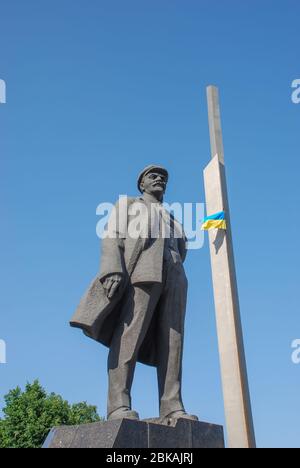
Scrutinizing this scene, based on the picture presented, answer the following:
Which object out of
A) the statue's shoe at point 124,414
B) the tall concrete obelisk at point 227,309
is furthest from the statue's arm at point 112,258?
the tall concrete obelisk at point 227,309

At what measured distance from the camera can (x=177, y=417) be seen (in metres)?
5.25

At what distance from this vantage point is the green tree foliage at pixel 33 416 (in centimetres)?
2389

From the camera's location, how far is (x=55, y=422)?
25078 mm

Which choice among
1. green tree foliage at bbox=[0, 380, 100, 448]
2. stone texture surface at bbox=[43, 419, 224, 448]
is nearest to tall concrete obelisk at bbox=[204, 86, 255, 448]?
stone texture surface at bbox=[43, 419, 224, 448]

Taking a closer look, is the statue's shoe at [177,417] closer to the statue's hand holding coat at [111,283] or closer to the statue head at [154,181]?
the statue's hand holding coat at [111,283]

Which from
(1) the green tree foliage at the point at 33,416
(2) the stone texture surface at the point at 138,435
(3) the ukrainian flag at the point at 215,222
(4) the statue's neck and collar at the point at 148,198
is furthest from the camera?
(1) the green tree foliage at the point at 33,416

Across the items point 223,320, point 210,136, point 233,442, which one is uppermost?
point 210,136

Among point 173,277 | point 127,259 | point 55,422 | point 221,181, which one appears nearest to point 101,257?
point 127,259

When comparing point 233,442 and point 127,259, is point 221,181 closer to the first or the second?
point 233,442

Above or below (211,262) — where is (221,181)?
above

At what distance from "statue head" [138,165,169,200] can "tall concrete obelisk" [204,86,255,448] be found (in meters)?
5.11

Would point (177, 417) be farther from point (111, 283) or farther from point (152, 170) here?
point (152, 170)

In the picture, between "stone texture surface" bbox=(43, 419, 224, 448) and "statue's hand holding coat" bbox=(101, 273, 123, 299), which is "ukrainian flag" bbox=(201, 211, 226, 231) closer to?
"statue's hand holding coat" bbox=(101, 273, 123, 299)
